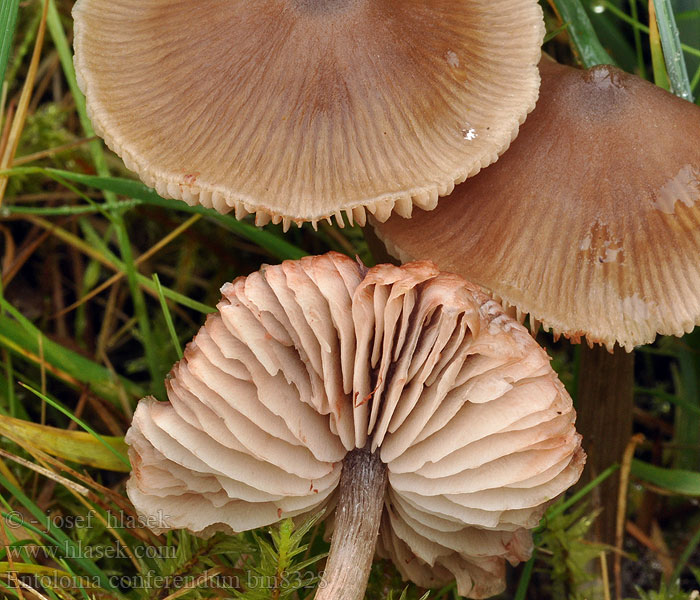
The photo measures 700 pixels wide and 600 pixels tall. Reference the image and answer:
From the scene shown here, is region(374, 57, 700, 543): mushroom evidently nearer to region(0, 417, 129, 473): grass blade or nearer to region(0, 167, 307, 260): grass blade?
region(0, 167, 307, 260): grass blade

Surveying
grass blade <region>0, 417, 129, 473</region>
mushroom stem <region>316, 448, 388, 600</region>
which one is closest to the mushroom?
mushroom stem <region>316, 448, 388, 600</region>

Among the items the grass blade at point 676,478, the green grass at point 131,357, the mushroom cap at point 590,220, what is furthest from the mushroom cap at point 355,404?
the grass blade at point 676,478

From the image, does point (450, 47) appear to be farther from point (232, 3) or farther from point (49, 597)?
point (49, 597)

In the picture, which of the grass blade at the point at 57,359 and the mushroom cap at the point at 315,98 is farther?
the grass blade at the point at 57,359

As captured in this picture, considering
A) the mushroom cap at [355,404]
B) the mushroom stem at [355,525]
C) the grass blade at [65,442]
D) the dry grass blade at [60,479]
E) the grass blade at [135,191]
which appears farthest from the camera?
the grass blade at [135,191]

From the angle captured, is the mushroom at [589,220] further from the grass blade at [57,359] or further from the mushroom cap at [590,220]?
the grass blade at [57,359]

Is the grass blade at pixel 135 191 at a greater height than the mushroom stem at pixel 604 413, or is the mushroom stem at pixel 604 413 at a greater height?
the grass blade at pixel 135 191

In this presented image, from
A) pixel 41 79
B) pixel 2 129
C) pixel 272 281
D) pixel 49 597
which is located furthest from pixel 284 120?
pixel 41 79
